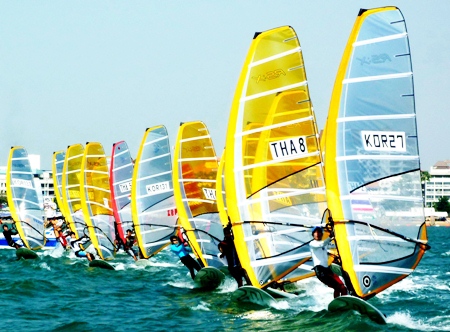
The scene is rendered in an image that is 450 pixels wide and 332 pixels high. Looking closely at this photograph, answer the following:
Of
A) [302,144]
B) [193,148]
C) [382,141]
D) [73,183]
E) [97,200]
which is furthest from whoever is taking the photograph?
[73,183]

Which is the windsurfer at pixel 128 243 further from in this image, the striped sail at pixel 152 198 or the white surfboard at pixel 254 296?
the white surfboard at pixel 254 296

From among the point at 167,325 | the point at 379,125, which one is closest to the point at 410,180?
the point at 379,125

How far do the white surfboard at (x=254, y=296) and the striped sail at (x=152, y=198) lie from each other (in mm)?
7948

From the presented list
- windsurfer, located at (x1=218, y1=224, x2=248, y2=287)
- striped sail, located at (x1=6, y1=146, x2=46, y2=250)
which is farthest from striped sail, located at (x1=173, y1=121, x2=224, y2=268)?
striped sail, located at (x1=6, y1=146, x2=46, y2=250)

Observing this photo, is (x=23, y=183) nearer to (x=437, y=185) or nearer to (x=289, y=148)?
(x=289, y=148)

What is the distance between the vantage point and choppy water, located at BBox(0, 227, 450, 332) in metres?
11.7

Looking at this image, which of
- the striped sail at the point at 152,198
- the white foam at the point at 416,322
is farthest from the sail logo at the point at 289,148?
the striped sail at the point at 152,198

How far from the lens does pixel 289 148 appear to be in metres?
13.4

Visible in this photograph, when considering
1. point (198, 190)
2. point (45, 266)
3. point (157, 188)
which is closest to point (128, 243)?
point (45, 266)

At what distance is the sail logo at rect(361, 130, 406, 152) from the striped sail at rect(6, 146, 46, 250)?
678 inches

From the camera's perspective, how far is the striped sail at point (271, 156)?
1341 centimetres

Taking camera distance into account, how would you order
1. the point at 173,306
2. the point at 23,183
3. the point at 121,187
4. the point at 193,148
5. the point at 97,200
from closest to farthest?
the point at 173,306
the point at 193,148
the point at 121,187
the point at 97,200
the point at 23,183

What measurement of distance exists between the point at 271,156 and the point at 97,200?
12.4 meters

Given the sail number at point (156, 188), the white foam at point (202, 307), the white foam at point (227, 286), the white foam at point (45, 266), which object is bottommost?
the white foam at point (45, 266)
